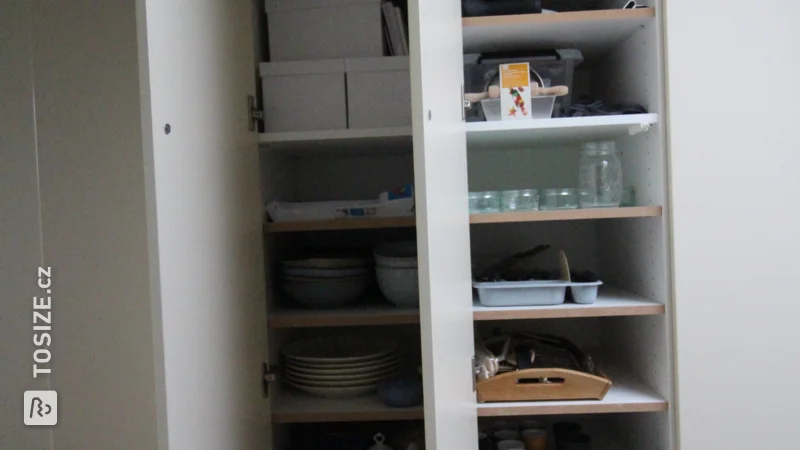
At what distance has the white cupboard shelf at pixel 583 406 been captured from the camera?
4.02ft

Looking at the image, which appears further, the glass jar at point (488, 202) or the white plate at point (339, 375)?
the white plate at point (339, 375)

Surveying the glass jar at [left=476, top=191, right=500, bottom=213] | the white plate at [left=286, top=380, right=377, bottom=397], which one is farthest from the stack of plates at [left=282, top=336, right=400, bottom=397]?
the glass jar at [left=476, top=191, right=500, bottom=213]

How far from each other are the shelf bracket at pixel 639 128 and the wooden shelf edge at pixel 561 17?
0.67 feet

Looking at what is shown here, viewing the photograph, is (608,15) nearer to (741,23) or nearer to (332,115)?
(741,23)

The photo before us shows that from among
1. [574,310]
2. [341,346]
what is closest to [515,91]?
[574,310]

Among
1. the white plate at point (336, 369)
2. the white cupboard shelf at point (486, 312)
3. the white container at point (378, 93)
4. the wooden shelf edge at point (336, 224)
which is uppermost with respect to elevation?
the white container at point (378, 93)

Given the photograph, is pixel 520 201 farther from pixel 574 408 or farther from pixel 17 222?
pixel 17 222

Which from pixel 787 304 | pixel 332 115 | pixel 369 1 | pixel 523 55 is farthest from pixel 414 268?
pixel 787 304

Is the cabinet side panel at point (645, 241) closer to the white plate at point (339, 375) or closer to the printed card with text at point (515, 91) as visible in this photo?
the printed card with text at point (515, 91)

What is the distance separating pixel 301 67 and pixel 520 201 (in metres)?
0.57

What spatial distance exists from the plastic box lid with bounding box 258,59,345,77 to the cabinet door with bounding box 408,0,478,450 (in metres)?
0.39

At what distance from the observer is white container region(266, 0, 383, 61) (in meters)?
1.48

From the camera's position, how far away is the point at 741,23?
118cm

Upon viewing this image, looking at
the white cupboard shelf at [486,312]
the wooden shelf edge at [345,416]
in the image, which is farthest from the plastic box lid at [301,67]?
the wooden shelf edge at [345,416]
